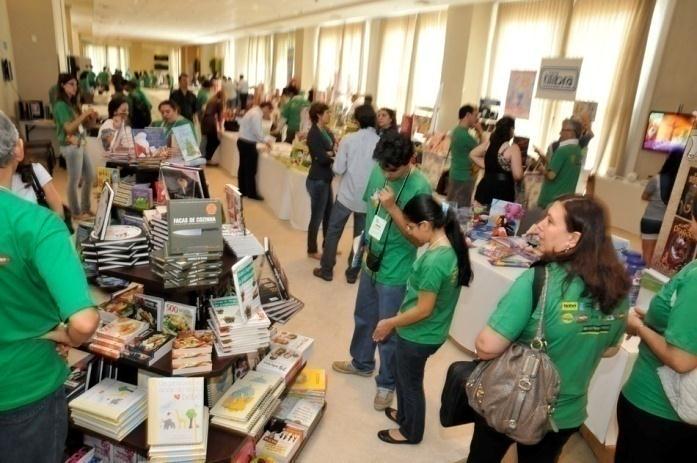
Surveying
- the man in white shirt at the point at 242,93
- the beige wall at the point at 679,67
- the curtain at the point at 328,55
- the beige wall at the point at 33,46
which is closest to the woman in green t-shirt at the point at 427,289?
the beige wall at the point at 679,67

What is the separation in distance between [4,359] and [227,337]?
0.79 meters

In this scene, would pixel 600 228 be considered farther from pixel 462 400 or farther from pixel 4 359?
pixel 4 359

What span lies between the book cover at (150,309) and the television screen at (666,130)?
6483mm

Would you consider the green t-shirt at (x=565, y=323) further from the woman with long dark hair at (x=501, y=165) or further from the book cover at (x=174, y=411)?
the woman with long dark hair at (x=501, y=165)

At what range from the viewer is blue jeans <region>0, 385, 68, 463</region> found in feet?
4.10

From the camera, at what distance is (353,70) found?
13250mm

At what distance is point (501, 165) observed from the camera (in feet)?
14.1

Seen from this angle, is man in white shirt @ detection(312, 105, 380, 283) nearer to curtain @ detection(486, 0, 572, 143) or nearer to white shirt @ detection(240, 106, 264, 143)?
white shirt @ detection(240, 106, 264, 143)

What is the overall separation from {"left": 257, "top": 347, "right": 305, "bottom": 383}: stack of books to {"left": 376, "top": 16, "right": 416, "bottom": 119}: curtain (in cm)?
945

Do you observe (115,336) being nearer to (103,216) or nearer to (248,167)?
(103,216)

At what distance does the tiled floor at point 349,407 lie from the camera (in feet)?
7.65

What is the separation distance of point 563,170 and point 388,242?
2.71 meters

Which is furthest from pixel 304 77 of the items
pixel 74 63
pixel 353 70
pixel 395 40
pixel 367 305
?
pixel 367 305

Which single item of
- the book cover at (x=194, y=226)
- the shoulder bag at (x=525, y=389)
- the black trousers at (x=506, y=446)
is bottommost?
the black trousers at (x=506, y=446)
